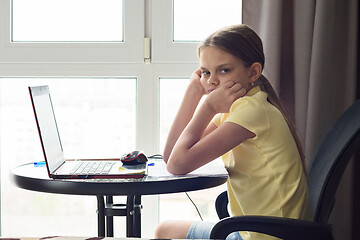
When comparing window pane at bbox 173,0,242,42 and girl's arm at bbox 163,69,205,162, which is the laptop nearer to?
girl's arm at bbox 163,69,205,162

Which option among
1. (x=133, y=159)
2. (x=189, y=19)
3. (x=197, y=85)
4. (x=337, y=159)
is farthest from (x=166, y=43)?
(x=337, y=159)

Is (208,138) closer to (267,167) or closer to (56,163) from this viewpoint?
(267,167)

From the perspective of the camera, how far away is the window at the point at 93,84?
93.0 inches

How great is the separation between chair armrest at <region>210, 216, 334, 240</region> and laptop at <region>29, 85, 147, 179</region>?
0.39 metres

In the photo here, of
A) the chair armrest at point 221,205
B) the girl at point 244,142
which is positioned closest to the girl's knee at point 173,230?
the girl at point 244,142

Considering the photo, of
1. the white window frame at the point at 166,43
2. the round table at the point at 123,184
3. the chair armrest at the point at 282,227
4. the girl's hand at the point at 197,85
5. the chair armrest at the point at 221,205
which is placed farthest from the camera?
the white window frame at the point at 166,43

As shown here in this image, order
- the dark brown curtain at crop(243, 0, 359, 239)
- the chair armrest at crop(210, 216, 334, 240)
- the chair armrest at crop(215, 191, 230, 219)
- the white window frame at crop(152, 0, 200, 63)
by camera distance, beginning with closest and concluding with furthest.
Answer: the chair armrest at crop(210, 216, 334, 240), the chair armrest at crop(215, 191, 230, 219), the dark brown curtain at crop(243, 0, 359, 239), the white window frame at crop(152, 0, 200, 63)

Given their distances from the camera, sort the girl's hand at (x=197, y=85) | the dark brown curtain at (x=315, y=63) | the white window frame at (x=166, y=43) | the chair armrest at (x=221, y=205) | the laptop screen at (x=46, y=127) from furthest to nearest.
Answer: the white window frame at (x=166, y=43) < the dark brown curtain at (x=315, y=63) < the girl's hand at (x=197, y=85) < the chair armrest at (x=221, y=205) < the laptop screen at (x=46, y=127)

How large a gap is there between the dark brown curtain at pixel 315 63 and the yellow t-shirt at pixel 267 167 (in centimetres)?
69

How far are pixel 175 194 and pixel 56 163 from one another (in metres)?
0.96

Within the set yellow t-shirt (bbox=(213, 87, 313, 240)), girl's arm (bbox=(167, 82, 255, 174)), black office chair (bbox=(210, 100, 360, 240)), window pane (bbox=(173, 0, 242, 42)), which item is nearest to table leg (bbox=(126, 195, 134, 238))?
girl's arm (bbox=(167, 82, 255, 174))

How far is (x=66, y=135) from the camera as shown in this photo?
2.46 m

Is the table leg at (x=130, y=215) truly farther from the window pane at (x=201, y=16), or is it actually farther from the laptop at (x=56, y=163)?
the window pane at (x=201, y=16)

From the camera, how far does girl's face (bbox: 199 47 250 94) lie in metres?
1.53
